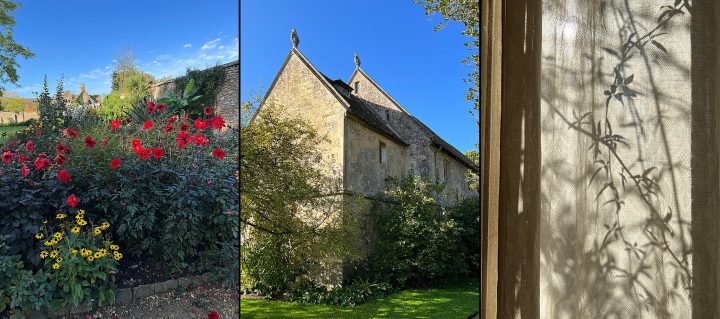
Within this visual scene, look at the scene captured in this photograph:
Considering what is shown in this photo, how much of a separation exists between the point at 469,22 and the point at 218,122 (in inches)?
103

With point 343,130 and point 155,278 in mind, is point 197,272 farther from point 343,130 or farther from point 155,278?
point 343,130

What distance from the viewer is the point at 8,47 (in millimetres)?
1679

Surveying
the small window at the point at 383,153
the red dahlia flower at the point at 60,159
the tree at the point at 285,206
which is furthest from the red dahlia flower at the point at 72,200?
the small window at the point at 383,153

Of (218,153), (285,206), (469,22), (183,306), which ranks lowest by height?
(183,306)

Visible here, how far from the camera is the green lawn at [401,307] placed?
3105 mm

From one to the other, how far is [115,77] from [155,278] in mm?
754

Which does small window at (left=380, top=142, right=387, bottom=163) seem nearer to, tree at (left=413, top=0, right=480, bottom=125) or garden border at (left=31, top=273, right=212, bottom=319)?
tree at (left=413, top=0, right=480, bottom=125)

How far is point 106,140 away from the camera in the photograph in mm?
1931

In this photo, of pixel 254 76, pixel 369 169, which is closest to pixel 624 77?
pixel 254 76

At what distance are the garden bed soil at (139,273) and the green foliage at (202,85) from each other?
613 mm

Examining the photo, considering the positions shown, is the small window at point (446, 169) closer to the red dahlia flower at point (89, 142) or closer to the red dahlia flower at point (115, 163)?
the red dahlia flower at point (115, 163)

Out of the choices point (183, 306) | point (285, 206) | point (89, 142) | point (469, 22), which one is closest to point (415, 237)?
point (285, 206)

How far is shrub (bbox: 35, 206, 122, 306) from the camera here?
1.74 m

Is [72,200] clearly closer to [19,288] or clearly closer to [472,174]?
[19,288]
